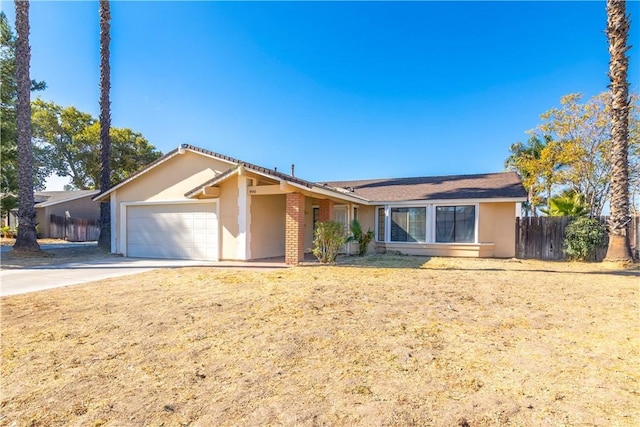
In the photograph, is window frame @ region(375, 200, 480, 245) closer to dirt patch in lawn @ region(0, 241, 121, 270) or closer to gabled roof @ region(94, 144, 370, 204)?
gabled roof @ region(94, 144, 370, 204)

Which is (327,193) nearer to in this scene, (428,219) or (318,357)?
(428,219)

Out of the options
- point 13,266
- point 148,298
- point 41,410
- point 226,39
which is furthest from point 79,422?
point 226,39

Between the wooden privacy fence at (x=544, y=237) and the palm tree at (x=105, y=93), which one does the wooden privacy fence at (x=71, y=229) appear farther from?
the wooden privacy fence at (x=544, y=237)

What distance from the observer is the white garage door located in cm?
1274

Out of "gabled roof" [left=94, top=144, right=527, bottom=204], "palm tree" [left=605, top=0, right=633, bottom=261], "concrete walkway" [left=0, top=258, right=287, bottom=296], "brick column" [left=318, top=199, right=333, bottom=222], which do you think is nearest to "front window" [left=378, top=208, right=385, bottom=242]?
"gabled roof" [left=94, top=144, right=527, bottom=204]

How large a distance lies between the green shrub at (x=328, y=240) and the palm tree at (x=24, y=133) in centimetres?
1205

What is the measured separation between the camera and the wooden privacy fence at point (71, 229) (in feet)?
85.9

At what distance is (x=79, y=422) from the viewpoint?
98.1 inches

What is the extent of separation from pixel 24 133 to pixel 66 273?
8365 millimetres

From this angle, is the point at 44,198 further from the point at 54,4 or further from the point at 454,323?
the point at 454,323

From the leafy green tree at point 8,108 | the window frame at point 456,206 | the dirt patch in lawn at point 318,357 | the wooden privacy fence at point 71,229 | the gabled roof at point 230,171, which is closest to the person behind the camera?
the dirt patch in lawn at point 318,357

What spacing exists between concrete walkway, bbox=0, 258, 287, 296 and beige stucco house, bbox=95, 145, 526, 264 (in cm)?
119

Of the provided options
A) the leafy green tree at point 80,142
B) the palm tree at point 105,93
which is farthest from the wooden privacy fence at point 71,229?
the palm tree at point 105,93

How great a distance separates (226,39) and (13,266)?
37.3 ft
